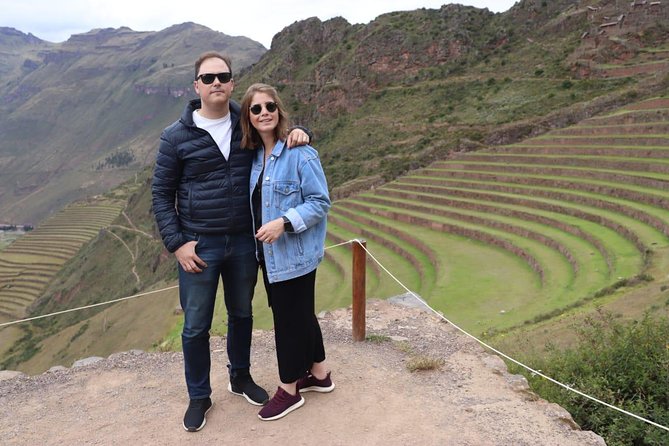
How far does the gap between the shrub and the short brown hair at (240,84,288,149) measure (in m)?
3.04

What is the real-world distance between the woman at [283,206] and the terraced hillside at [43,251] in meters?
60.6

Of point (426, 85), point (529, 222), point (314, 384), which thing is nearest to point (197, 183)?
point (314, 384)

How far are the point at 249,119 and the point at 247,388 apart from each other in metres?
2.03

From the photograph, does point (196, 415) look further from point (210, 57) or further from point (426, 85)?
point (426, 85)

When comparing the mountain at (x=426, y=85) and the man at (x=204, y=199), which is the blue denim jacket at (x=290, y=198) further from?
the mountain at (x=426, y=85)

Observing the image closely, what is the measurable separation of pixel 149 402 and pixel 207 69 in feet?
8.69

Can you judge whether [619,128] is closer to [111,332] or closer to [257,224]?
[257,224]

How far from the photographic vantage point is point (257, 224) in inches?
128

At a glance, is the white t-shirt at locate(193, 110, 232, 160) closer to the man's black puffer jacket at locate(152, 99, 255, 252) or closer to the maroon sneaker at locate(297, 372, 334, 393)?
the man's black puffer jacket at locate(152, 99, 255, 252)

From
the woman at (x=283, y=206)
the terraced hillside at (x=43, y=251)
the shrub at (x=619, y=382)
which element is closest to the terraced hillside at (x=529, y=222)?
the shrub at (x=619, y=382)

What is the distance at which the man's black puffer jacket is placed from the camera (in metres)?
3.09

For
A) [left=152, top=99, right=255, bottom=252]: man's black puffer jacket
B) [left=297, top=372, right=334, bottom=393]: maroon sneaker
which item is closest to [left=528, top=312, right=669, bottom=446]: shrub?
[left=297, top=372, right=334, bottom=393]: maroon sneaker

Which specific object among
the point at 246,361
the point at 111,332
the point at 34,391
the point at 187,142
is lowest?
the point at 111,332

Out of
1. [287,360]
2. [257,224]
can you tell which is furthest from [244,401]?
[257,224]
